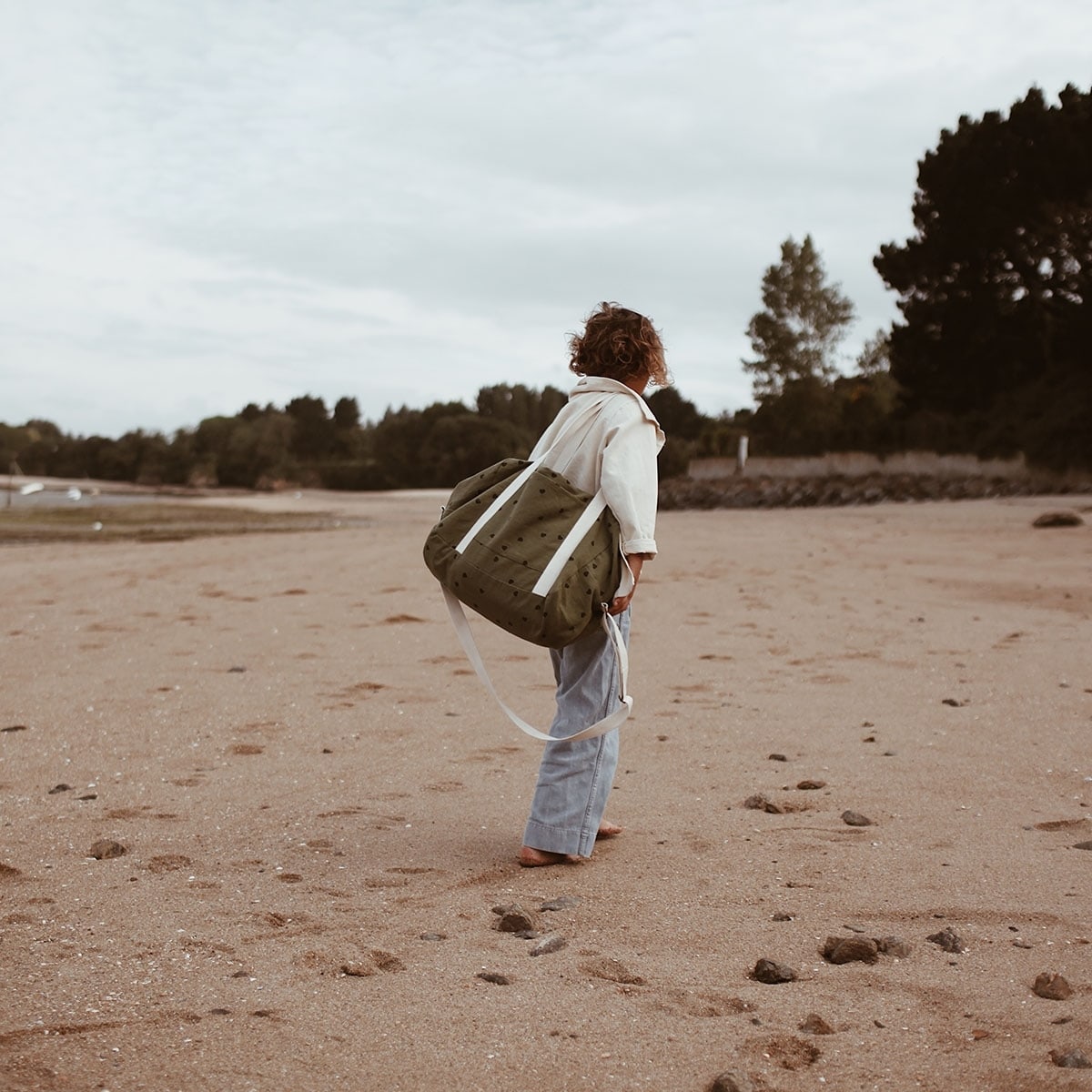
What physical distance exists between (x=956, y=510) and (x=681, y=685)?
50.9 feet

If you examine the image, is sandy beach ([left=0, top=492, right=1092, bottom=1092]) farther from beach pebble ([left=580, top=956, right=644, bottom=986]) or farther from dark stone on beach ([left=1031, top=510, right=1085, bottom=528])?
dark stone on beach ([left=1031, top=510, right=1085, bottom=528])

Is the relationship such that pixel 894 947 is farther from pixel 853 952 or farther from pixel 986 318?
pixel 986 318

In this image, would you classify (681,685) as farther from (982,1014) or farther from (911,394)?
(911,394)

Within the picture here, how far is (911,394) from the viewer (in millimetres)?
35156

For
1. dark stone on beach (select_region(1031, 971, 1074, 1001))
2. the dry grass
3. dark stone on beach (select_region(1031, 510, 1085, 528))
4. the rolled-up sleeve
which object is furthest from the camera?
the dry grass

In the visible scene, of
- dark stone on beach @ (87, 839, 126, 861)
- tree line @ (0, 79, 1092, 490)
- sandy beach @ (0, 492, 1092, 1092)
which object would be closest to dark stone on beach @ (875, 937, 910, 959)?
sandy beach @ (0, 492, 1092, 1092)

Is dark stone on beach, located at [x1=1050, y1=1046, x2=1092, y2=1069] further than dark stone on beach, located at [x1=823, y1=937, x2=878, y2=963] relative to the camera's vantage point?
No

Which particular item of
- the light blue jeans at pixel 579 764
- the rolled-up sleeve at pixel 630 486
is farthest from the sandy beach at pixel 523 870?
the rolled-up sleeve at pixel 630 486

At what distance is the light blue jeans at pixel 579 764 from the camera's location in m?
3.58

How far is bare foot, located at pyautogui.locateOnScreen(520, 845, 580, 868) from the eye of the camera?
3566mm

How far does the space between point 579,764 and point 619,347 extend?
1.29m

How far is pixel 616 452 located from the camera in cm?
337

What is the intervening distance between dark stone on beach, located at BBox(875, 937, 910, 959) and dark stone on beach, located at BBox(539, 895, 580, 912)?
2.71ft

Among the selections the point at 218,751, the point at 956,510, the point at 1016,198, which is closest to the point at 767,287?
the point at 1016,198
